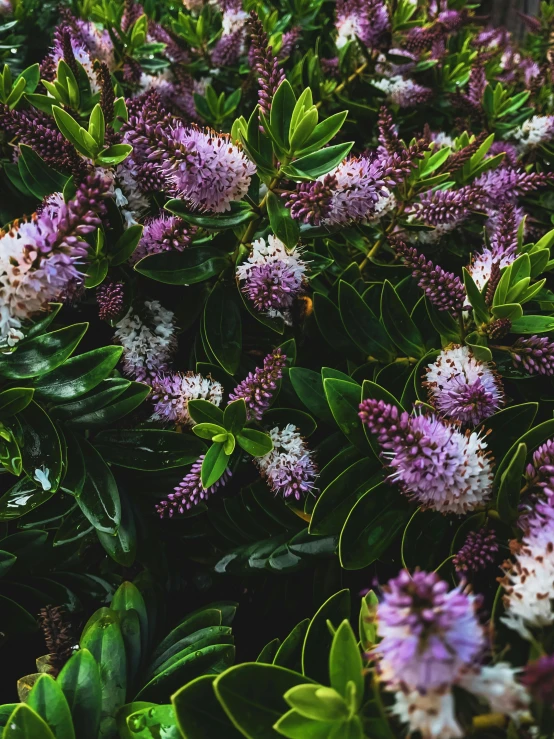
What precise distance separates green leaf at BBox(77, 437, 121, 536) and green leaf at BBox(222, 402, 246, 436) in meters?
0.28

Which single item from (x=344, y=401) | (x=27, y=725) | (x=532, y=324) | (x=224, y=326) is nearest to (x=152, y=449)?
(x=224, y=326)

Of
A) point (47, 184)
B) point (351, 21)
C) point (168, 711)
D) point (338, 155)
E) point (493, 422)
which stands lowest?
point (168, 711)

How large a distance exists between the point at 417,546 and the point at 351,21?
2087 millimetres

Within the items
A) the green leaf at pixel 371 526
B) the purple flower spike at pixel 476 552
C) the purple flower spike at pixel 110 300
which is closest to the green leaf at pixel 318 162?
the purple flower spike at pixel 110 300

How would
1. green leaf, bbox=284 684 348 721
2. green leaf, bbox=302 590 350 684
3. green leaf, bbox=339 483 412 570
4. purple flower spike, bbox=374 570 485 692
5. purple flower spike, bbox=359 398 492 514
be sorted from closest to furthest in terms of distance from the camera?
purple flower spike, bbox=374 570 485 692
green leaf, bbox=284 684 348 721
purple flower spike, bbox=359 398 492 514
green leaf, bbox=302 590 350 684
green leaf, bbox=339 483 412 570

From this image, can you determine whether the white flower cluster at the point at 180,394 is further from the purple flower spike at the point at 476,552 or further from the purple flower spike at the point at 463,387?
the purple flower spike at the point at 476,552

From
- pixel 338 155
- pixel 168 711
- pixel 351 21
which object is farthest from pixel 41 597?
pixel 351 21

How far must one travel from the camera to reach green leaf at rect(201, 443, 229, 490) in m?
1.16

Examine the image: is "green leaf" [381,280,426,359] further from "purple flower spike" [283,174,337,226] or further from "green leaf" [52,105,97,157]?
"green leaf" [52,105,97,157]

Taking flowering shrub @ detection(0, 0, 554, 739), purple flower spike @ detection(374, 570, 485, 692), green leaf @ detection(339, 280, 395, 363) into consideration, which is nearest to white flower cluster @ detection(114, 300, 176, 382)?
flowering shrub @ detection(0, 0, 554, 739)

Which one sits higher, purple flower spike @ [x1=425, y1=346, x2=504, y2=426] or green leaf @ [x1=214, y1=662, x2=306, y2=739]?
purple flower spike @ [x1=425, y1=346, x2=504, y2=426]

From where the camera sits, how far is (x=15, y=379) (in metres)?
1.15

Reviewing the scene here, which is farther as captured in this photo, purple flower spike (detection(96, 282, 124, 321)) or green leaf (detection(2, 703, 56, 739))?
purple flower spike (detection(96, 282, 124, 321))

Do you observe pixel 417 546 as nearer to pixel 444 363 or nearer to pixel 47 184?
pixel 444 363
